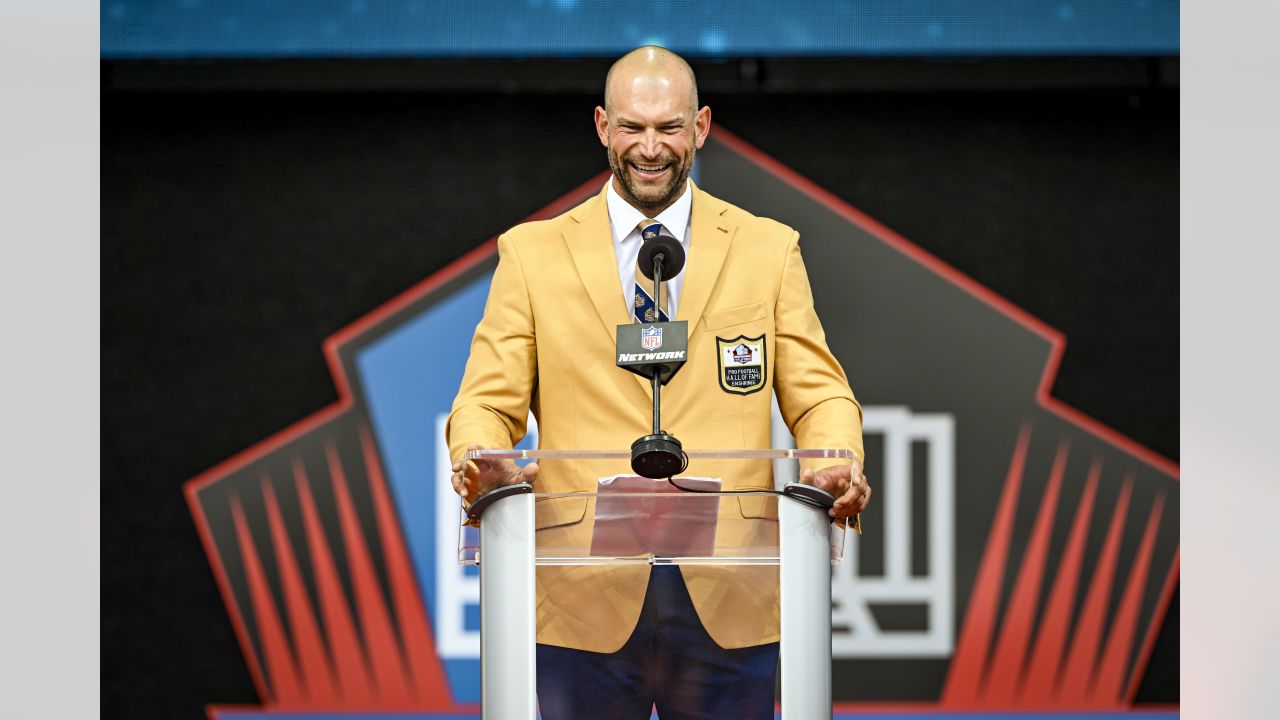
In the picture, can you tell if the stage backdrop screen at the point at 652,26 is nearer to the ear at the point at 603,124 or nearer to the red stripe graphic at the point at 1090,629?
the red stripe graphic at the point at 1090,629

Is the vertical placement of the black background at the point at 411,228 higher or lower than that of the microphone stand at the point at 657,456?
higher

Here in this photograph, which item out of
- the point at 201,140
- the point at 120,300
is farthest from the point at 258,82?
the point at 120,300

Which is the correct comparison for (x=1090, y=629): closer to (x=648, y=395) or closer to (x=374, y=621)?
(x=374, y=621)

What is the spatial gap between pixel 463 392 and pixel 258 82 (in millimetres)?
2411

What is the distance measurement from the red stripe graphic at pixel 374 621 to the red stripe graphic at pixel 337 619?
1.6 inches

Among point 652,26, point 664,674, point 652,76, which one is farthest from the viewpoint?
point 652,26

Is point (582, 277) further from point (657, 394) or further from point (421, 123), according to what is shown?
point (421, 123)

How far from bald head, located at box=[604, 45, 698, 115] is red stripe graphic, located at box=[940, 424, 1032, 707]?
241 centimetres

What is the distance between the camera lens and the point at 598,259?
2213 millimetres

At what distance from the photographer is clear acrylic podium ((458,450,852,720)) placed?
1771mm

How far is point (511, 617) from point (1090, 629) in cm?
289

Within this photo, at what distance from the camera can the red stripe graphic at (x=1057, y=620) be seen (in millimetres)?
4211

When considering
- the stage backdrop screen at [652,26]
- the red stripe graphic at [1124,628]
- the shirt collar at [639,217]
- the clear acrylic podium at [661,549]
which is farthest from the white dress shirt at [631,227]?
the red stripe graphic at [1124,628]

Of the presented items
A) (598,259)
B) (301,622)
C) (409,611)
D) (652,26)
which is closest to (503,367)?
(598,259)
